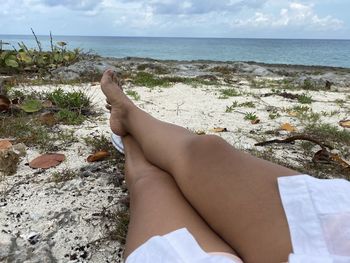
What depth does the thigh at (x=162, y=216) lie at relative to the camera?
4.63ft

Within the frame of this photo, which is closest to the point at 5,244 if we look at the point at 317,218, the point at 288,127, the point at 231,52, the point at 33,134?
the point at 317,218

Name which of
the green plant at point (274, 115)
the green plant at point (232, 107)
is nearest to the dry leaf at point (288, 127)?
the green plant at point (274, 115)

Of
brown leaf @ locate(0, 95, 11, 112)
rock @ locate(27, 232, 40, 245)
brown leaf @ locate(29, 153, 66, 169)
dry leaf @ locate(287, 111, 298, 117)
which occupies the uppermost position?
brown leaf @ locate(0, 95, 11, 112)

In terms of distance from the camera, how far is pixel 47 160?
9.05 feet

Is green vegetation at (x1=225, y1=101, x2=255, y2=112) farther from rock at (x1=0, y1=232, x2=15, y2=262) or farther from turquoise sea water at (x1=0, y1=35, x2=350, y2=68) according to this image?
turquoise sea water at (x1=0, y1=35, x2=350, y2=68)

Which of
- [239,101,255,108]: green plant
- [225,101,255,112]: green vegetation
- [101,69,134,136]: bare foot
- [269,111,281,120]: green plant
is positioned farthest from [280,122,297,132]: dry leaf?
[101,69,134,136]: bare foot

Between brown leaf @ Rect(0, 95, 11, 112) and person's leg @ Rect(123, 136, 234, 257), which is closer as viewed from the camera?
person's leg @ Rect(123, 136, 234, 257)

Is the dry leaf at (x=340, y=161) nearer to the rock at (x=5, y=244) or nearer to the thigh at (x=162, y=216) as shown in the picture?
the thigh at (x=162, y=216)

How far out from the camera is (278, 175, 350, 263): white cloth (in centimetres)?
117

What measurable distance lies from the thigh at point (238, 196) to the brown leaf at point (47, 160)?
1314 mm

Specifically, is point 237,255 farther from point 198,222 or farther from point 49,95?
point 49,95

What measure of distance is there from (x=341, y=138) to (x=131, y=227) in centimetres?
266

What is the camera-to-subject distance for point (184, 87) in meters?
6.83

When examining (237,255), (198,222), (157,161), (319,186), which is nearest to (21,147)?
(157,161)
